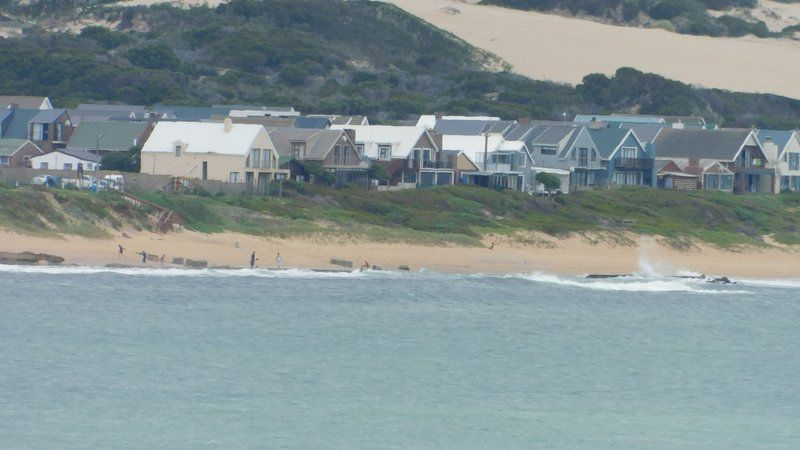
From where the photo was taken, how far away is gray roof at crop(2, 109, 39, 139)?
83062 millimetres

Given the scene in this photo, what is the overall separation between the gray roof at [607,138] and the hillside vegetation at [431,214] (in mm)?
7484

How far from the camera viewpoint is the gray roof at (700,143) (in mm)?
92875

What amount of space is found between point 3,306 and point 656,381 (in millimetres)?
18396

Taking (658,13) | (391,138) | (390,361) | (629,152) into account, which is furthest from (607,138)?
(658,13)

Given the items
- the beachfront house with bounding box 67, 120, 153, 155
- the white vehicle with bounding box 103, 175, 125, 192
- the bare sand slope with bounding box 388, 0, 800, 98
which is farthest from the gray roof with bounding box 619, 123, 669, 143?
the bare sand slope with bounding box 388, 0, 800, 98

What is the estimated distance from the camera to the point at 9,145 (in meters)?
78.0

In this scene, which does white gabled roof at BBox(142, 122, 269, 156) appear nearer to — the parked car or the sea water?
the parked car

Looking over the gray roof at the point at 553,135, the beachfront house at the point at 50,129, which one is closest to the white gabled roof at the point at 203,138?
the beachfront house at the point at 50,129

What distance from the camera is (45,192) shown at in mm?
57969

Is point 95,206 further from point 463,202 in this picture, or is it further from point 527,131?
point 527,131

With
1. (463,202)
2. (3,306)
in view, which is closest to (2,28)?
(463,202)

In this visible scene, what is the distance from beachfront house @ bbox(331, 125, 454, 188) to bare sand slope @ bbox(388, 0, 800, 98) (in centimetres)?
7573

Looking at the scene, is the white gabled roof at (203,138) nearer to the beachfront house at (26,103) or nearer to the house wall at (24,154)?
the house wall at (24,154)

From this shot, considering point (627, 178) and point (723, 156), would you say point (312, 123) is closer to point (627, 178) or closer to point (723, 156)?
point (627, 178)
